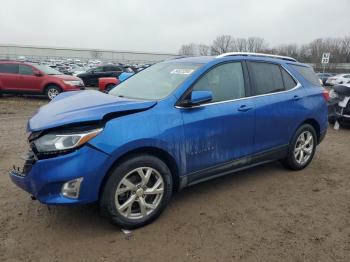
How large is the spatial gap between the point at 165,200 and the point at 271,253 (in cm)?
116

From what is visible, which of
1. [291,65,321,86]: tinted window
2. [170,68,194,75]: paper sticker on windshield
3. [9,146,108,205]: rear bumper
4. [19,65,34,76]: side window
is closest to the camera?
[9,146,108,205]: rear bumper

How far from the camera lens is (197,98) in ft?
A: 12.0

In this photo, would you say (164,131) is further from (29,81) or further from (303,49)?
(303,49)

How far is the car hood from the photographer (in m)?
3.17

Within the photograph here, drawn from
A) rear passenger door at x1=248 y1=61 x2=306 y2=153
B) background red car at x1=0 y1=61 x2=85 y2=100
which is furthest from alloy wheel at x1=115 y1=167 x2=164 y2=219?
background red car at x1=0 y1=61 x2=85 y2=100

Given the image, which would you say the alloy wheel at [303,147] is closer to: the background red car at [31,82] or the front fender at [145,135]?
the front fender at [145,135]

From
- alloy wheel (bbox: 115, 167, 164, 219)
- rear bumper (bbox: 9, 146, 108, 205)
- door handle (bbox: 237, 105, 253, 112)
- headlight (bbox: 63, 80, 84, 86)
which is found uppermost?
door handle (bbox: 237, 105, 253, 112)

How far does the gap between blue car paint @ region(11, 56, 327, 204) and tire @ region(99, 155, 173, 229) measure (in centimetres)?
12

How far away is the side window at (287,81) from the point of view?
503 centimetres

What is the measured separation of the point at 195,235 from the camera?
3402mm

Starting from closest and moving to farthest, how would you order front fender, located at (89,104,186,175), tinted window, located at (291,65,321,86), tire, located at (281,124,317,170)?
front fender, located at (89,104,186,175), tire, located at (281,124,317,170), tinted window, located at (291,65,321,86)

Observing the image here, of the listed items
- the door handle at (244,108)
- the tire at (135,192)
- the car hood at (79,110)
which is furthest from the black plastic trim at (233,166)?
the car hood at (79,110)

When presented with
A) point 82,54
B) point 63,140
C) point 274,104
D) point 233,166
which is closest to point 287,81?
point 274,104

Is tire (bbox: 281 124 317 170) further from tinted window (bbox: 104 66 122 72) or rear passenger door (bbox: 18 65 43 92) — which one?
tinted window (bbox: 104 66 122 72)
